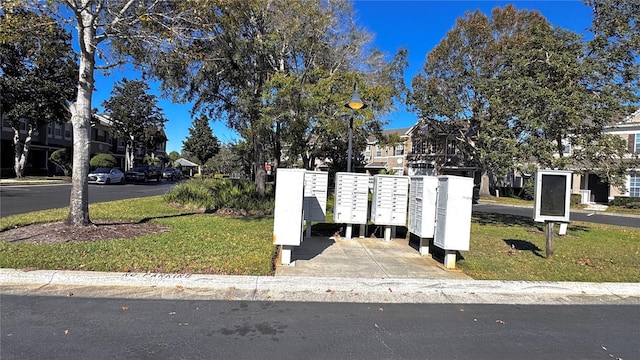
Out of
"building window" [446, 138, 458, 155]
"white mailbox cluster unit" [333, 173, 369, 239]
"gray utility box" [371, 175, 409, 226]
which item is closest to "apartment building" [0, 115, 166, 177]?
"white mailbox cluster unit" [333, 173, 369, 239]

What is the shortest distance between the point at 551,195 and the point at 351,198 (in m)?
4.17

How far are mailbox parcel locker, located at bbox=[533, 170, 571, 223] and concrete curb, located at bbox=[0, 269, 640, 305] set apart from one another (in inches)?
90.3

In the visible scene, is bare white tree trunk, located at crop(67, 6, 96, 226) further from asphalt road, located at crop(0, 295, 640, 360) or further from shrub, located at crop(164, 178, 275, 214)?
shrub, located at crop(164, 178, 275, 214)

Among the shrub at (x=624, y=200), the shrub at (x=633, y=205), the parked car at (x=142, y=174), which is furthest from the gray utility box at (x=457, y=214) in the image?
the parked car at (x=142, y=174)

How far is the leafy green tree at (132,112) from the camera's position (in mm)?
44375

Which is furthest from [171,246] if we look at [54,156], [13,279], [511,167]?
[54,156]

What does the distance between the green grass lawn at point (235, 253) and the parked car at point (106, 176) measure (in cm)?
2122

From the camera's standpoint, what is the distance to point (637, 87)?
38.8ft

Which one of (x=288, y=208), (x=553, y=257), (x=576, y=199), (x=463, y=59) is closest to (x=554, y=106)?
(x=553, y=257)

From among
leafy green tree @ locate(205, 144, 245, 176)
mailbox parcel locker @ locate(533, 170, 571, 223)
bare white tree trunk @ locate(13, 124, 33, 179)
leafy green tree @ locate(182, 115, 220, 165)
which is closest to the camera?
mailbox parcel locker @ locate(533, 170, 571, 223)

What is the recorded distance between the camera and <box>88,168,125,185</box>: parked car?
99.8 ft

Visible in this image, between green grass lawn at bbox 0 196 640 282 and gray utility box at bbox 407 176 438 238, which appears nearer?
green grass lawn at bbox 0 196 640 282

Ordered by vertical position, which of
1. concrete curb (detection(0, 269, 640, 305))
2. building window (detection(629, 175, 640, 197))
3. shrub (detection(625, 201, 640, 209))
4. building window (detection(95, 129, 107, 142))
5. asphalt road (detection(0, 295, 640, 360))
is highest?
building window (detection(95, 129, 107, 142))

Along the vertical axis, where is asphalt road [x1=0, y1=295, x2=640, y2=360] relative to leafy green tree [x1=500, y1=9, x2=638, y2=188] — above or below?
below
